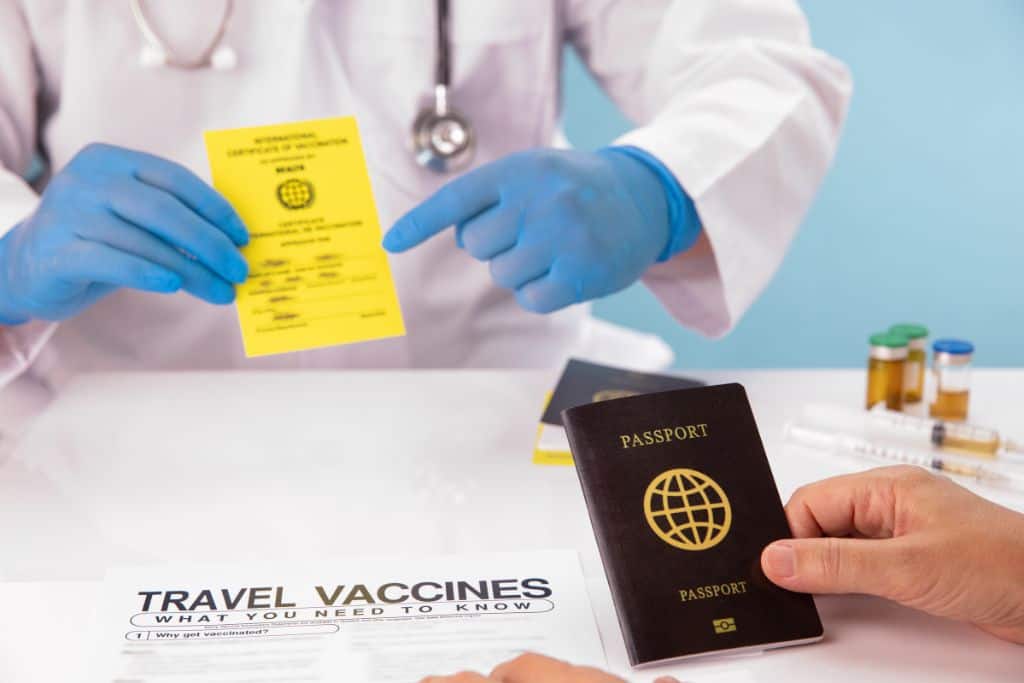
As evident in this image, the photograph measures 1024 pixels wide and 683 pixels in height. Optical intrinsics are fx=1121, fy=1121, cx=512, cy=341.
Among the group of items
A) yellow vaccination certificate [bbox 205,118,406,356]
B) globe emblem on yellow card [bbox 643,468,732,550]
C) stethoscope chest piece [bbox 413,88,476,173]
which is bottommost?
globe emblem on yellow card [bbox 643,468,732,550]

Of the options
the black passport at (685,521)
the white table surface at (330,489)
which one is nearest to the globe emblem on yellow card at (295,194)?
the white table surface at (330,489)

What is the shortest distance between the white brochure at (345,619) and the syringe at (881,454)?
0.32m

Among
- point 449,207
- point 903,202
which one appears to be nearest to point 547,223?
point 449,207

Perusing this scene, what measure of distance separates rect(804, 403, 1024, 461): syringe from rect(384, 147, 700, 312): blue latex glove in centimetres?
24

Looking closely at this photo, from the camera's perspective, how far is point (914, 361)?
3.63 ft

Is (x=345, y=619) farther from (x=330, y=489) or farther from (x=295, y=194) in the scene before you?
(x=295, y=194)

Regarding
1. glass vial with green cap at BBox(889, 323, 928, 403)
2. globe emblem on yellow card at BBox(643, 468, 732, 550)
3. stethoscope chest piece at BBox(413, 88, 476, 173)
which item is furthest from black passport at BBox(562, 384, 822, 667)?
stethoscope chest piece at BBox(413, 88, 476, 173)

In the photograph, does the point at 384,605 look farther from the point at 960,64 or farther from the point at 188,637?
the point at 960,64

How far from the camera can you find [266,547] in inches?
33.4

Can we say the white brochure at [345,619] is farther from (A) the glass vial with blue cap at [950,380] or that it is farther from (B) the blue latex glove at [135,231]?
(A) the glass vial with blue cap at [950,380]

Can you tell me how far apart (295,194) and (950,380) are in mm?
640

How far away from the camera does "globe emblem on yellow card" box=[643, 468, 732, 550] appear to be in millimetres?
720

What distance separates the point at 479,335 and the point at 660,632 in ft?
2.52

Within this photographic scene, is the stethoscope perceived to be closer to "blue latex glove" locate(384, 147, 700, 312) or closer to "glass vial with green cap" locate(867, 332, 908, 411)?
"blue latex glove" locate(384, 147, 700, 312)
